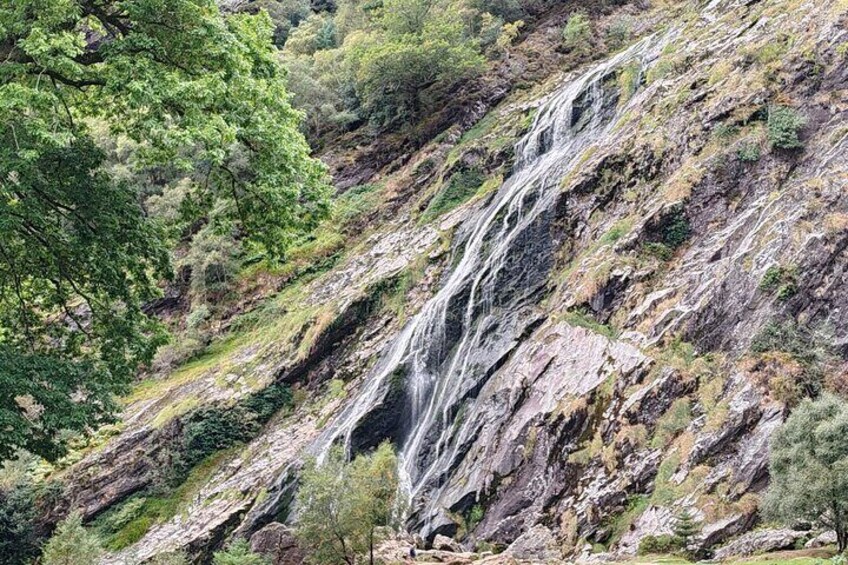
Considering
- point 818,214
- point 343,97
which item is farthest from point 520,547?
point 343,97

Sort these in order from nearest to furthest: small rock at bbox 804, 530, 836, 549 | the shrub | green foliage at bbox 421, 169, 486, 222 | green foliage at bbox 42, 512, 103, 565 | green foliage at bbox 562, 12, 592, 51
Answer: small rock at bbox 804, 530, 836, 549, green foliage at bbox 42, 512, 103, 565, the shrub, green foliage at bbox 421, 169, 486, 222, green foliage at bbox 562, 12, 592, 51

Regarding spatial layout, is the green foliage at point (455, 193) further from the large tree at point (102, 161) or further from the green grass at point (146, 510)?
the large tree at point (102, 161)

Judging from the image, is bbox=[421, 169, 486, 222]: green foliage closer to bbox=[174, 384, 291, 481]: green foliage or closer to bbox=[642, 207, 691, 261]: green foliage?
bbox=[174, 384, 291, 481]: green foliage

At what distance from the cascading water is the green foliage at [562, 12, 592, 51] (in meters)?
12.7

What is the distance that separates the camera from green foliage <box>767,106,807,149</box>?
17.4 metres

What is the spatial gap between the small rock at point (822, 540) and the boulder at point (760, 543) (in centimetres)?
20

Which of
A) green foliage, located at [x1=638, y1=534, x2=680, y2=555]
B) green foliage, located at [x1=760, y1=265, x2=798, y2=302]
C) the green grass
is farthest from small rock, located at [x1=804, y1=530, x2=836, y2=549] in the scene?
the green grass

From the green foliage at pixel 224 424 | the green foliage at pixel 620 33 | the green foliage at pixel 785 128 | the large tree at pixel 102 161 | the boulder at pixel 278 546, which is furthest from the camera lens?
the green foliage at pixel 620 33

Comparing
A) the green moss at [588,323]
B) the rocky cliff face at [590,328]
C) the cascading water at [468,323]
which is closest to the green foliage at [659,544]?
the rocky cliff face at [590,328]

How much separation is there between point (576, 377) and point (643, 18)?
2790 cm

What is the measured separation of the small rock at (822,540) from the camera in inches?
423

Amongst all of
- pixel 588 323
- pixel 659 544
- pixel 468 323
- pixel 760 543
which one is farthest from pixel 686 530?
pixel 468 323

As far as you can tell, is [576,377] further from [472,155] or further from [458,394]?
[472,155]

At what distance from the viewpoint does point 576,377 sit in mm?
16609
